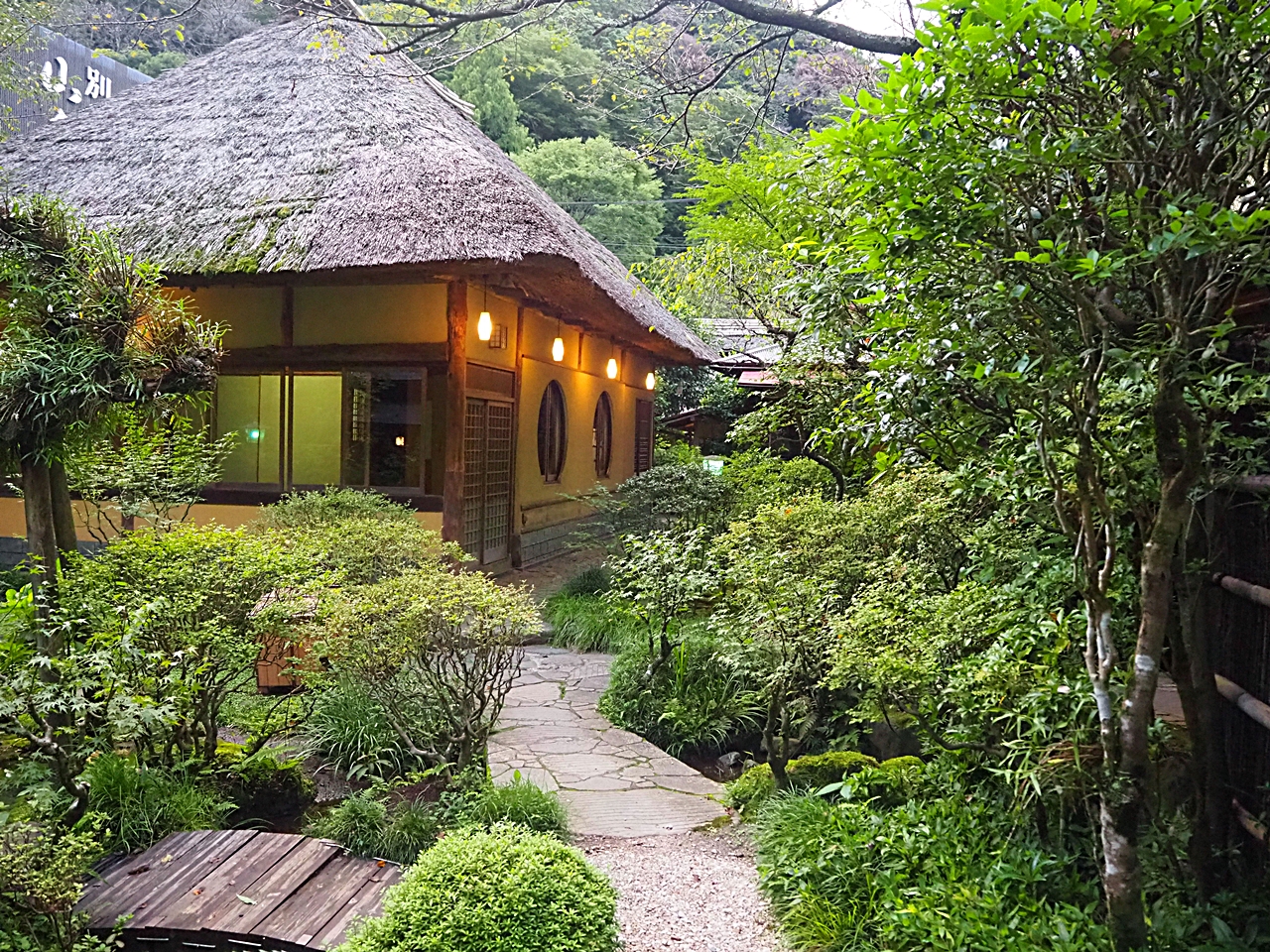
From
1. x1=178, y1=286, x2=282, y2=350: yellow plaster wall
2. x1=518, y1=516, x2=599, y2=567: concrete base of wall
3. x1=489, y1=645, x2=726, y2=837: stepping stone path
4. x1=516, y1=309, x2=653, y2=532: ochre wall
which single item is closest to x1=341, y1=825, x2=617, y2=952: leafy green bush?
x1=489, y1=645, x2=726, y2=837: stepping stone path

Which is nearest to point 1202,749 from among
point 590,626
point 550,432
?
point 590,626

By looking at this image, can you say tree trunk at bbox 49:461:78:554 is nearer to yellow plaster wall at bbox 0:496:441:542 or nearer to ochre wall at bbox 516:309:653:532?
yellow plaster wall at bbox 0:496:441:542

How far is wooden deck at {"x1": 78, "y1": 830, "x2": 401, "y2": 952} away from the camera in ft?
10.7

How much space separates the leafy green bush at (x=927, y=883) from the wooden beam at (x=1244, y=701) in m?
0.73

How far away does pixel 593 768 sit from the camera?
200 inches

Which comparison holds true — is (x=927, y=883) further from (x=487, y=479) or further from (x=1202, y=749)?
(x=487, y=479)

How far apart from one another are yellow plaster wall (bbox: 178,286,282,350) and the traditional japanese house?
2 centimetres

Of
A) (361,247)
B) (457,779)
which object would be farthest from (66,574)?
(361,247)

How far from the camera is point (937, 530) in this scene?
4.89 m

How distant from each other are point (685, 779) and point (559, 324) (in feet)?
28.1

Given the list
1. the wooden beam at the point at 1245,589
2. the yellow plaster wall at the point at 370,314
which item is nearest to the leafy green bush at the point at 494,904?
the wooden beam at the point at 1245,589

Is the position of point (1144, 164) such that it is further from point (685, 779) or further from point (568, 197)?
point (568, 197)

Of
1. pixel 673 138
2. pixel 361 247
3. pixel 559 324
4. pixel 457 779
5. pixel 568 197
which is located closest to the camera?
pixel 457 779

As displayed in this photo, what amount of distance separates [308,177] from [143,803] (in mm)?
6720
